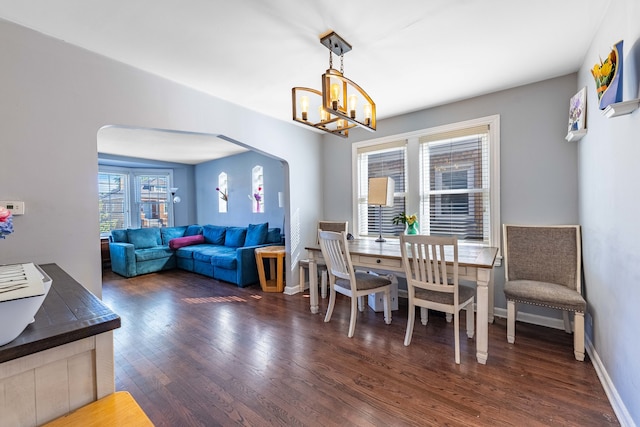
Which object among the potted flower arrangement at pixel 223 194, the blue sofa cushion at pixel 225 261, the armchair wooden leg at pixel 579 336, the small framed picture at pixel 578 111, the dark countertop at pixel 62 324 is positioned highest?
the small framed picture at pixel 578 111

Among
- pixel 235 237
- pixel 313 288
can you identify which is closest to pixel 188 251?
pixel 235 237

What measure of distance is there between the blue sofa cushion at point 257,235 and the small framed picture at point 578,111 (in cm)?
425

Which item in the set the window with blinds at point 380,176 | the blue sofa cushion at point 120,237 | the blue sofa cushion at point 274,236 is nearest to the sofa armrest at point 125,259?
the blue sofa cushion at point 120,237

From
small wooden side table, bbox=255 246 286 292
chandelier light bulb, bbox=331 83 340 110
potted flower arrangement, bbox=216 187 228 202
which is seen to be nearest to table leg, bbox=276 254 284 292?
small wooden side table, bbox=255 246 286 292

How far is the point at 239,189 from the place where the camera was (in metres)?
6.14

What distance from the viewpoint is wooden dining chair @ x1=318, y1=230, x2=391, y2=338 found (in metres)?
2.67

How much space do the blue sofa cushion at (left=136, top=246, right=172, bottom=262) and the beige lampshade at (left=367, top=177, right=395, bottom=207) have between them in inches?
171

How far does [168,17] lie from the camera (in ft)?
5.80

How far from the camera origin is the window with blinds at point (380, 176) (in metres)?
3.76

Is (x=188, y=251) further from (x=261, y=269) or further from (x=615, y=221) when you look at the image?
(x=615, y=221)

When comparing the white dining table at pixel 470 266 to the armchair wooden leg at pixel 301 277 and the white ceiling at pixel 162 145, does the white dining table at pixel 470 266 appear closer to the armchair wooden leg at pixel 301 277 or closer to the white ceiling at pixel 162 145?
the armchair wooden leg at pixel 301 277

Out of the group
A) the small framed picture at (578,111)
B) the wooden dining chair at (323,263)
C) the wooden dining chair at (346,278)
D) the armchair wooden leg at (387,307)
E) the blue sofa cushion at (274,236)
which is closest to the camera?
the small framed picture at (578,111)

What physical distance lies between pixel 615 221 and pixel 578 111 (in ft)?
3.75

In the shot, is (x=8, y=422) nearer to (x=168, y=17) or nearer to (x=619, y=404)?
(x=168, y=17)
